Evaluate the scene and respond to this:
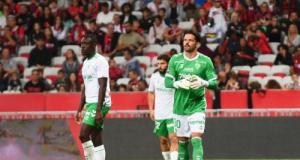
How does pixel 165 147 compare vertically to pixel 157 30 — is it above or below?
below

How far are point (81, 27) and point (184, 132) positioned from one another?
37.3 ft

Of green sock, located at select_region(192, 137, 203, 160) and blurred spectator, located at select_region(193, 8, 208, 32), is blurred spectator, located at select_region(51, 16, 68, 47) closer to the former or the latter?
blurred spectator, located at select_region(193, 8, 208, 32)

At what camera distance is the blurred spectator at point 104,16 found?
2367 cm

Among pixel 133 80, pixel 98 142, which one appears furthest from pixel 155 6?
pixel 98 142

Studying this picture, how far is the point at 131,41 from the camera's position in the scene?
2256cm

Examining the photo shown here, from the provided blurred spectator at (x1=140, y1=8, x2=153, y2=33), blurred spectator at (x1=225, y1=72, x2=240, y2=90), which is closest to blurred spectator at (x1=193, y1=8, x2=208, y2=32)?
blurred spectator at (x1=140, y1=8, x2=153, y2=33)

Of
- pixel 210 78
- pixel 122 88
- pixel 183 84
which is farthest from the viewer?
pixel 122 88

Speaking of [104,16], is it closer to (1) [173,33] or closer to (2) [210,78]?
(1) [173,33]

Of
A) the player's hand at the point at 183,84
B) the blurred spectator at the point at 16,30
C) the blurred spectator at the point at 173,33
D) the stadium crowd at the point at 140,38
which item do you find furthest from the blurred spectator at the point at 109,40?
the player's hand at the point at 183,84

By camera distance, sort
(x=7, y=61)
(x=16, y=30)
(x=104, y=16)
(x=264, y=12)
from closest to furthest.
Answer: (x=7, y=61) → (x=264, y=12) → (x=104, y=16) → (x=16, y=30)

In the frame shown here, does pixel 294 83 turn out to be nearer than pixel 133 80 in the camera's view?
Yes

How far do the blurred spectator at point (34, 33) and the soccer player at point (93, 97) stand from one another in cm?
1053

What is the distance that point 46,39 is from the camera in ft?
76.1

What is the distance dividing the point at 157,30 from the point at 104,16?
177cm
